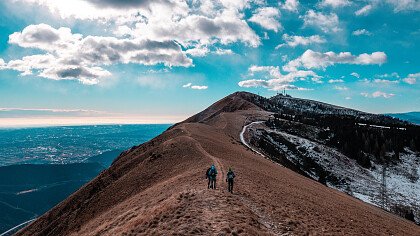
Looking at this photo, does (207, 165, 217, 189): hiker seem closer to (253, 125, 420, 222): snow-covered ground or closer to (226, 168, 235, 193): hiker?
(226, 168, 235, 193): hiker

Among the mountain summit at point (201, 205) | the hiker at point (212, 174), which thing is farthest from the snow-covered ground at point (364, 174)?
the hiker at point (212, 174)

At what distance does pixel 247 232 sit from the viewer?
18031 mm

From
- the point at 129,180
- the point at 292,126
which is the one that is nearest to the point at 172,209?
the point at 129,180

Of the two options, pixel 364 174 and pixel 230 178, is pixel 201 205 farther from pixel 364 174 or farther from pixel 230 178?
pixel 364 174

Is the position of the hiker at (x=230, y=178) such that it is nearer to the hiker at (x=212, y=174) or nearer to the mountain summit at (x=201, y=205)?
the mountain summit at (x=201, y=205)

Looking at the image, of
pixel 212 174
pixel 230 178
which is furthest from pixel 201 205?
pixel 230 178

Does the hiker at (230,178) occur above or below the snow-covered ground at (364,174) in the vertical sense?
above

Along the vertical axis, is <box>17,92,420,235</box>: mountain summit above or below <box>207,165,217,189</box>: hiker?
below

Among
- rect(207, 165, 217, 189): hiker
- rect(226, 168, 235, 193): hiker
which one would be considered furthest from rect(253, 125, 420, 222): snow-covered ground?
rect(207, 165, 217, 189): hiker

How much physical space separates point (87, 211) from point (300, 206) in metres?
30.4

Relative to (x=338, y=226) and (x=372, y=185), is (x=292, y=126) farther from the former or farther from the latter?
(x=338, y=226)

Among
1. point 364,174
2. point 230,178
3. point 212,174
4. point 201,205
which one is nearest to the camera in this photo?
point 201,205

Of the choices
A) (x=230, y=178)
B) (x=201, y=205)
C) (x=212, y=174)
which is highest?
(x=212, y=174)

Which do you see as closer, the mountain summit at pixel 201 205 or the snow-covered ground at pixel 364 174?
the mountain summit at pixel 201 205
